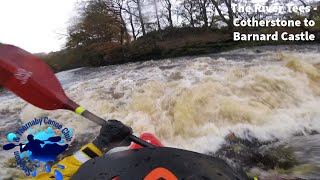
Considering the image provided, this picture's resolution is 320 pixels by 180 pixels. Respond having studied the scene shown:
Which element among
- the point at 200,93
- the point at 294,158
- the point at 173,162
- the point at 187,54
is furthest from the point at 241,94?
the point at 187,54

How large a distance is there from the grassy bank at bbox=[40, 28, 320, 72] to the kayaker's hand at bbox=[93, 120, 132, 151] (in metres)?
7.89

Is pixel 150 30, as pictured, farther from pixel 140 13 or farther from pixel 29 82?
pixel 29 82

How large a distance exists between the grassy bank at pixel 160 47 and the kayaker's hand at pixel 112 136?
7894mm

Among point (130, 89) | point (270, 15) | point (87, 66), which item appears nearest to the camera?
point (130, 89)

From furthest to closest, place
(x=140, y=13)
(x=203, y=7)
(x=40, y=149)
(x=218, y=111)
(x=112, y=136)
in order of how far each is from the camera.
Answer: (x=203, y=7)
(x=140, y=13)
(x=218, y=111)
(x=40, y=149)
(x=112, y=136)

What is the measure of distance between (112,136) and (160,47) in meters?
9.55

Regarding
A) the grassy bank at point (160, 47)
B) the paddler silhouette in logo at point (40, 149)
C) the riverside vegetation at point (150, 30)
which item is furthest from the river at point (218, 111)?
the grassy bank at point (160, 47)

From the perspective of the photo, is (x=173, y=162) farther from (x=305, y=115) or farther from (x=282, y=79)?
(x=282, y=79)

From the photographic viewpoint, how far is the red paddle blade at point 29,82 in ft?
7.23

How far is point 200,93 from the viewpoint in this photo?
4.35m

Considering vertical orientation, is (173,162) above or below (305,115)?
above

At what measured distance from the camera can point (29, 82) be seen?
2.24m

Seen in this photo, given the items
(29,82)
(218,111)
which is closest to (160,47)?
(218,111)

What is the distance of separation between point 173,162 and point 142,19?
11.1m
